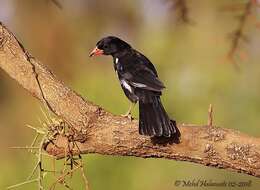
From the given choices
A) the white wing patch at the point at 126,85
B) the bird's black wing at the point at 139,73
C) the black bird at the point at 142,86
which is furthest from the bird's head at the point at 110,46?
the white wing patch at the point at 126,85

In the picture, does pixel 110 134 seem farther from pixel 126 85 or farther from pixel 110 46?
pixel 110 46

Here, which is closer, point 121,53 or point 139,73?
point 139,73

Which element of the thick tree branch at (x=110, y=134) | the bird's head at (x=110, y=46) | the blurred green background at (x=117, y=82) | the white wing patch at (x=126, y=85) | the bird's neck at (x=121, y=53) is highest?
the blurred green background at (x=117, y=82)

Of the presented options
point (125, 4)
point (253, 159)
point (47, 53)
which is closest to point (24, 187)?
point (47, 53)

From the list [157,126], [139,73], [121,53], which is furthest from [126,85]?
[157,126]

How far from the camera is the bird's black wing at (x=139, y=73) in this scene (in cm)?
365

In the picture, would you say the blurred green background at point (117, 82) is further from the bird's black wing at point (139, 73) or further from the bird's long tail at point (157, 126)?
the bird's long tail at point (157, 126)

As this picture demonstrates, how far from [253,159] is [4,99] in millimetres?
7149

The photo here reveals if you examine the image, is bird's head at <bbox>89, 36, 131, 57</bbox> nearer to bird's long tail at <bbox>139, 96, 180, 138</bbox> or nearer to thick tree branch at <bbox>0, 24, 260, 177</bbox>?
bird's long tail at <bbox>139, 96, 180, 138</bbox>

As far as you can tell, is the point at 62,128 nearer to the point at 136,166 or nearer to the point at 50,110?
the point at 50,110

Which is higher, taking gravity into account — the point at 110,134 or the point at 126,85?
the point at 126,85

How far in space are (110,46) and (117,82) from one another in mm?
3371

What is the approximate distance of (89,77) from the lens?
8273 mm

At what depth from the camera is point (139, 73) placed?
381cm
